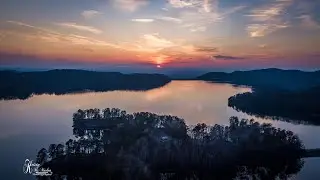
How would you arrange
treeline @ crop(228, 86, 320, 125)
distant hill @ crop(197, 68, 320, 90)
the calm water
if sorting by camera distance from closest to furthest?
the calm water → distant hill @ crop(197, 68, 320, 90) → treeline @ crop(228, 86, 320, 125)

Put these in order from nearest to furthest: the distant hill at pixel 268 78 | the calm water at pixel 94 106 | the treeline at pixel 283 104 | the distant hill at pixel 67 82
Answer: the calm water at pixel 94 106, the distant hill at pixel 67 82, the distant hill at pixel 268 78, the treeline at pixel 283 104

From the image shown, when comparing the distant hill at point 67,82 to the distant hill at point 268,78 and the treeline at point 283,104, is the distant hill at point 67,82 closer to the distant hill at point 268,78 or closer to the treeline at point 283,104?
the distant hill at point 268,78

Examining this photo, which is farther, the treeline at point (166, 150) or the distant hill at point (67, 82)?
the distant hill at point (67, 82)

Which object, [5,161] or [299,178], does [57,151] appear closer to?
[5,161]

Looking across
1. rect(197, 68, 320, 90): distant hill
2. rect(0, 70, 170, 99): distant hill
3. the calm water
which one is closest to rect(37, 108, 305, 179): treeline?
the calm water

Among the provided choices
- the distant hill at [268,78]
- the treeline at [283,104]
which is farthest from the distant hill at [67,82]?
the treeline at [283,104]

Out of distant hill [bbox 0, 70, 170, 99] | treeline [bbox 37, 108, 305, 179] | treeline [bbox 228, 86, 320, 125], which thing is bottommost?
treeline [bbox 37, 108, 305, 179]

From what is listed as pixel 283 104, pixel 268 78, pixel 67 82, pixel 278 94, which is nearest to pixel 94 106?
pixel 67 82

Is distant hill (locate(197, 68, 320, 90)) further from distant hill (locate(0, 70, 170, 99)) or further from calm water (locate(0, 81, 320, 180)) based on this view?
distant hill (locate(0, 70, 170, 99))

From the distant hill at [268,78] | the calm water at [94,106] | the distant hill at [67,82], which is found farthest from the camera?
the distant hill at [268,78]
